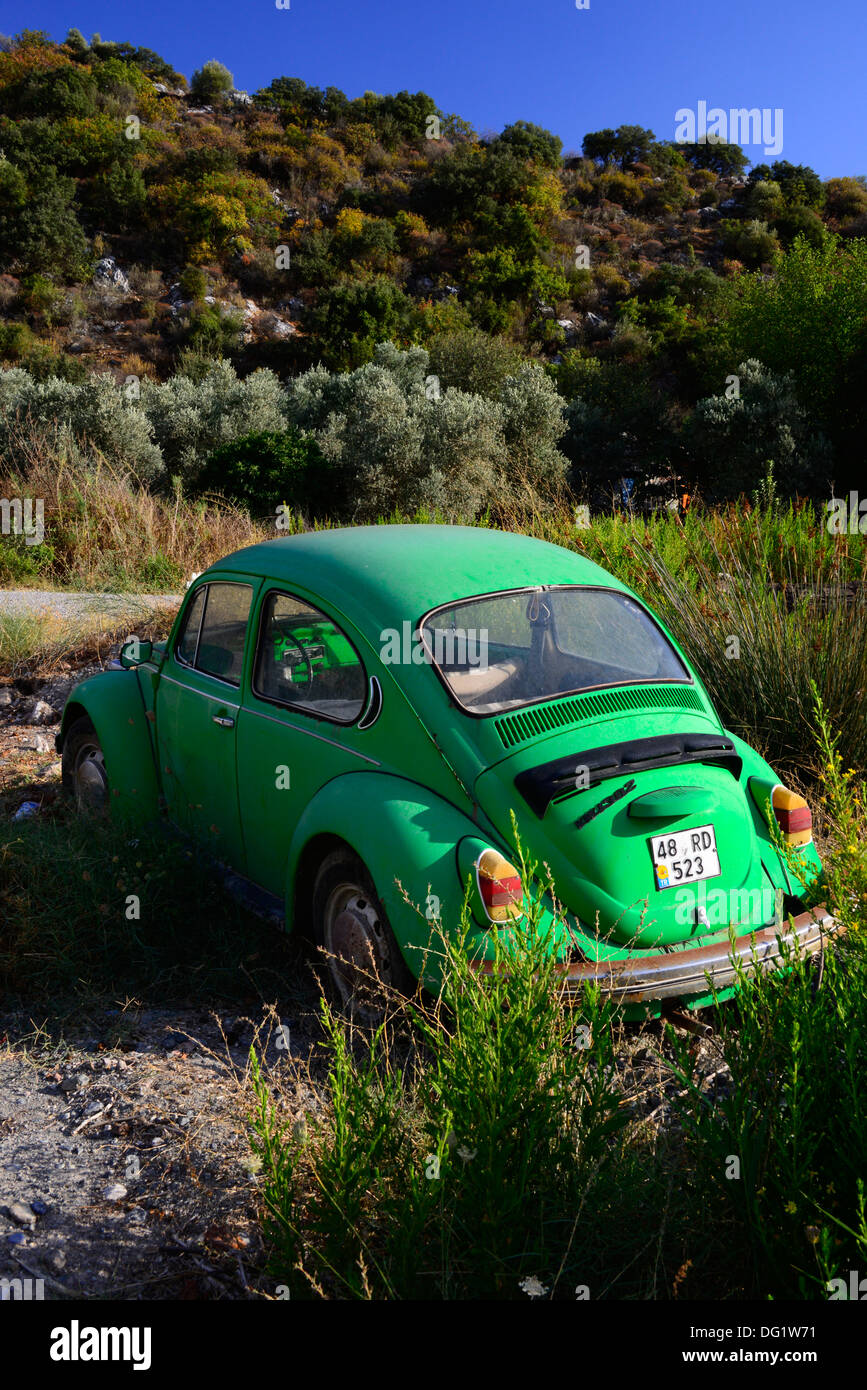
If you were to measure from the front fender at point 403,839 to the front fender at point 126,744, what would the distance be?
1484 mm

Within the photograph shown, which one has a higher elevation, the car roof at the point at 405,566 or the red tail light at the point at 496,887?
the car roof at the point at 405,566

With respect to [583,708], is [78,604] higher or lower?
higher

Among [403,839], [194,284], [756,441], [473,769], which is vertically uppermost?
[194,284]

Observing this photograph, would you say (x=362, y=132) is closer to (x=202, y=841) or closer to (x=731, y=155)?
(x=731, y=155)

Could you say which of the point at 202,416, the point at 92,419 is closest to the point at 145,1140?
the point at 92,419

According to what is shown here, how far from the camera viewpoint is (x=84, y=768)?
530cm

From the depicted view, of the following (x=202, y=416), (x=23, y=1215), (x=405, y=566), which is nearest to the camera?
(x=23, y=1215)

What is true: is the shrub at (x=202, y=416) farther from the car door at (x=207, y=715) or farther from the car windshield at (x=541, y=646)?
the car windshield at (x=541, y=646)

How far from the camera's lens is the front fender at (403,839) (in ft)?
10.1

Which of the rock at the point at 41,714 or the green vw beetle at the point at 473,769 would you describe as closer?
the green vw beetle at the point at 473,769

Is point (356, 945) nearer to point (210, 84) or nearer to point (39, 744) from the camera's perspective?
point (39, 744)

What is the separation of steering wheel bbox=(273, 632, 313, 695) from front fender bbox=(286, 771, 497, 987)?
54 cm

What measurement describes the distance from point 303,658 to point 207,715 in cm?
67

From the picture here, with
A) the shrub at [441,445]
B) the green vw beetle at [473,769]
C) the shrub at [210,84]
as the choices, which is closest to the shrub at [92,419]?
the shrub at [441,445]
